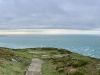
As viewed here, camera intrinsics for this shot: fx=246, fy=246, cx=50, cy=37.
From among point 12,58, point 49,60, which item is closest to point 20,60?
point 12,58

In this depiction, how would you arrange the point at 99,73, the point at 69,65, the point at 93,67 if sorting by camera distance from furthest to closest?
the point at 69,65 < the point at 93,67 < the point at 99,73

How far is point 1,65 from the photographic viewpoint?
29781 mm

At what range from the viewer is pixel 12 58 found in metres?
37.6

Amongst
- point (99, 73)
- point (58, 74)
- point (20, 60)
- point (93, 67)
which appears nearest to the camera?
point (99, 73)

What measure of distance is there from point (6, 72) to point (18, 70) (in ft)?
6.87

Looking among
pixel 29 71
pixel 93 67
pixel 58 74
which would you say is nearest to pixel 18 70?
pixel 29 71

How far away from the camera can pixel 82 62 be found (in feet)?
106

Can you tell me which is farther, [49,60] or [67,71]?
[49,60]

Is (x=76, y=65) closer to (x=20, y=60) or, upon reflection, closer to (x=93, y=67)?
(x=93, y=67)

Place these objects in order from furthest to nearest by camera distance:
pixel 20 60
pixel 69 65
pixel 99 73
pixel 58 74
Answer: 1. pixel 20 60
2. pixel 69 65
3. pixel 58 74
4. pixel 99 73

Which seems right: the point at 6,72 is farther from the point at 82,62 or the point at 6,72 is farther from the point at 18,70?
the point at 82,62

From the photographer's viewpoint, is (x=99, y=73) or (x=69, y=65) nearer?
(x=99, y=73)

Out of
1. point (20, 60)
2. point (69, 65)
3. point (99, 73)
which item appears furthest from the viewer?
point (20, 60)

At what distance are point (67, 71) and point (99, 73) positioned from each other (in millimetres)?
3572
